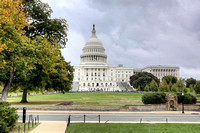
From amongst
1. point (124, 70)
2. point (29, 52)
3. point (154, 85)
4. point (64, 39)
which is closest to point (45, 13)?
point (64, 39)

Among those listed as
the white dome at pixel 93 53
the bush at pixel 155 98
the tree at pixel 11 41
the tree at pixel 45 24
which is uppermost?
the white dome at pixel 93 53

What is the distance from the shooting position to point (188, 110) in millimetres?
30875

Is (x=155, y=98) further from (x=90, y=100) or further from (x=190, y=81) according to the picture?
(x=190, y=81)

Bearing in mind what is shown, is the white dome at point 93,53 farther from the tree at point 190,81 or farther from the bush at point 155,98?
the bush at point 155,98

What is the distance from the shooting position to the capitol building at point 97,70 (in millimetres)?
144875

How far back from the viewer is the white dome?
169m

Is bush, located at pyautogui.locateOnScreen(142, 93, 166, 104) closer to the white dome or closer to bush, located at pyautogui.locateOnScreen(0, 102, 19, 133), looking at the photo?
bush, located at pyautogui.locateOnScreen(0, 102, 19, 133)

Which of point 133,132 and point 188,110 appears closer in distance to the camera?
point 133,132

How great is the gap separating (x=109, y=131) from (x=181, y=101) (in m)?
21.8

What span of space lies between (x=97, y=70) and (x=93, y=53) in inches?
630

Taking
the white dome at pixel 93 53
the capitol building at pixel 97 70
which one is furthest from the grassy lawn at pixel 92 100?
the white dome at pixel 93 53

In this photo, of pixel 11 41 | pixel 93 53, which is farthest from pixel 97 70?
pixel 11 41

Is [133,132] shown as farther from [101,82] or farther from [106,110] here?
[101,82]

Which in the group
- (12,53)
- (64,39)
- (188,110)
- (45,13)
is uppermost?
(45,13)
